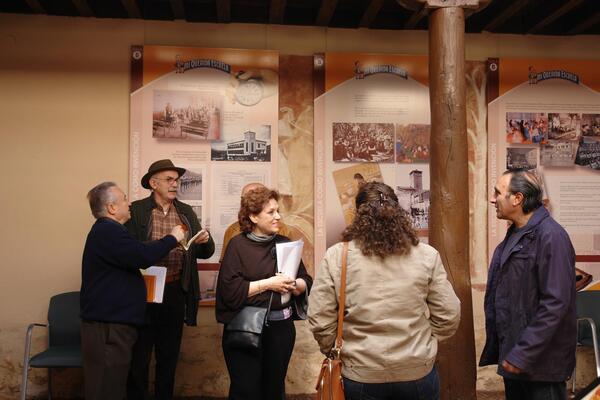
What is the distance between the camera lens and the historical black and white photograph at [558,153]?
17.9 feet

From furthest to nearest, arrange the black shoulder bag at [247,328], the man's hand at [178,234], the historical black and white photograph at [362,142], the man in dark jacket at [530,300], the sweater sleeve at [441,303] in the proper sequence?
the historical black and white photograph at [362,142] < the man's hand at [178,234] < the black shoulder bag at [247,328] < the man in dark jacket at [530,300] < the sweater sleeve at [441,303]

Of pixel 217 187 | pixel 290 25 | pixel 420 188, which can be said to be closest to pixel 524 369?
pixel 420 188

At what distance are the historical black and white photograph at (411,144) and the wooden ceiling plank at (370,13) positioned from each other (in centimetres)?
100

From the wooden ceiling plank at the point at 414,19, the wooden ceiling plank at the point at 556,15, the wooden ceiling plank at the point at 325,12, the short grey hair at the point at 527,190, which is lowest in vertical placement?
the short grey hair at the point at 527,190

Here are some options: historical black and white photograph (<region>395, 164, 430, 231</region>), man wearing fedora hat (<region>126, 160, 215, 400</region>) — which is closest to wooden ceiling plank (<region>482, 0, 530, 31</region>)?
historical black and white photograph (<region>395, 164, 430, 231</region>)

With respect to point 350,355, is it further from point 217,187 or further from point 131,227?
point 217,187

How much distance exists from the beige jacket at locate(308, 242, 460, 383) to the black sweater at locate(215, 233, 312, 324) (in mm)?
933

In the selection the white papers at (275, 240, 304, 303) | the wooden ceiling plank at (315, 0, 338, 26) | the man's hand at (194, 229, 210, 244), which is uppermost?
the wooden ceiling plank at (315, 0, 338, 26)

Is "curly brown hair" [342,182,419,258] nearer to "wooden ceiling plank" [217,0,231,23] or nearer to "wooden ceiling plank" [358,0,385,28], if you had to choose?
"wooden ceiling plank" [358,0,385,28]

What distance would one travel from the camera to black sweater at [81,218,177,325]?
11.3 feet

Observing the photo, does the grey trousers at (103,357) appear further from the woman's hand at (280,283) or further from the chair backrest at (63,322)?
the chair backrest at (63,322)

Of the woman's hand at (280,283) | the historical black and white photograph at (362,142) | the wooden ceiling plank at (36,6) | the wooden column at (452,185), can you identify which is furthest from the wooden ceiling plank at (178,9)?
the woman's hand at (280,283)

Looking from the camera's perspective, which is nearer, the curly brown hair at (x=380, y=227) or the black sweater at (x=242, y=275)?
the curly brown hair at (x=380, y=227)

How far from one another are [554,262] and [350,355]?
1113 millimetres
